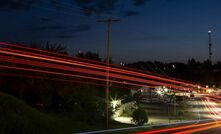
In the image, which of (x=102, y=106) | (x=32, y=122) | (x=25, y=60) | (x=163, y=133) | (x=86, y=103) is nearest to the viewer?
(x=32, y=122)

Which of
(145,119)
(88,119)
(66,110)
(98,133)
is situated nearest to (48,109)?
(66,110)

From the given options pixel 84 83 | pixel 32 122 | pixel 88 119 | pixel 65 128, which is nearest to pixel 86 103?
pixel 88 119

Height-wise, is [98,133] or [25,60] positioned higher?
[25,60]

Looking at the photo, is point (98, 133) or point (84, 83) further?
point (84, 83)

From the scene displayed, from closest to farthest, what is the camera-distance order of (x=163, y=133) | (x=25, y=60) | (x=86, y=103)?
(x=163, y=133), (x=25, y=60), (x=86, y=103)

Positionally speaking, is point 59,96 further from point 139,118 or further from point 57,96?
point 139,118

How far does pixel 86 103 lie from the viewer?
3753cm

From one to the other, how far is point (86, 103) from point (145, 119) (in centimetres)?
564

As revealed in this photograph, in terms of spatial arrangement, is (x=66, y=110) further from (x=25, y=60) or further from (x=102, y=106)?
(x=25, y=60)

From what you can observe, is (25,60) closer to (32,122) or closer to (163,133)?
(32,122)

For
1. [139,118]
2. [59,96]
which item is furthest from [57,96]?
[139,118]

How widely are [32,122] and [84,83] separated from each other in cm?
1602

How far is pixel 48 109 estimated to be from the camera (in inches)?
1516

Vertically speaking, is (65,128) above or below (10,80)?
below
